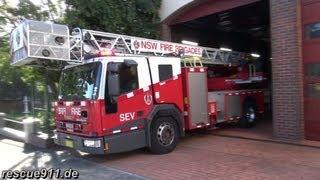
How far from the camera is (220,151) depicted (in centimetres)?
1055

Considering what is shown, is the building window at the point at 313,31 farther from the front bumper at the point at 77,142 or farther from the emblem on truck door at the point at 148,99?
the front bumper at the point at 77,142

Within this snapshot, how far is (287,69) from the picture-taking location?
11133 mm

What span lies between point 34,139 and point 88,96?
4.24 metres

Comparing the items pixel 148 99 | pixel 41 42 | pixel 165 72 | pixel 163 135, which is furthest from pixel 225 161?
pixel 41 42

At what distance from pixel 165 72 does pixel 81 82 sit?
7.22ft

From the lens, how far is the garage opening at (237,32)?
47.5ft

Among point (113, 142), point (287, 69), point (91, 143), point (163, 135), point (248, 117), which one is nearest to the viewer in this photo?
point (91, 143)

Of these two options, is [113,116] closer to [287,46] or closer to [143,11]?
[287,46]

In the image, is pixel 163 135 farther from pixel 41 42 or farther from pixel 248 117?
pixel 248 117

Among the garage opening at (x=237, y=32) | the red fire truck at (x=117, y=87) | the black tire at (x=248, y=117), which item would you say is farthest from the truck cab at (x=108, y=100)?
the black tire at (x=248, y=117)

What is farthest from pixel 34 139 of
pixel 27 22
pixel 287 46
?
pixel 287 46

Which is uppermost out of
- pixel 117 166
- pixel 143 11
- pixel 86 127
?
pixel 143 11

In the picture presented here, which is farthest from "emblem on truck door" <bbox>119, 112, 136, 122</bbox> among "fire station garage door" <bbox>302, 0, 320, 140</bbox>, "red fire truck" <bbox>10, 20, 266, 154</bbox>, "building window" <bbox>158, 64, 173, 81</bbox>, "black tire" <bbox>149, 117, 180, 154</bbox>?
"fire station garage door" <bbox>302, 0, 320, 140</bbox>

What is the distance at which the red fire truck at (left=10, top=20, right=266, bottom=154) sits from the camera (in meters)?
9.28
